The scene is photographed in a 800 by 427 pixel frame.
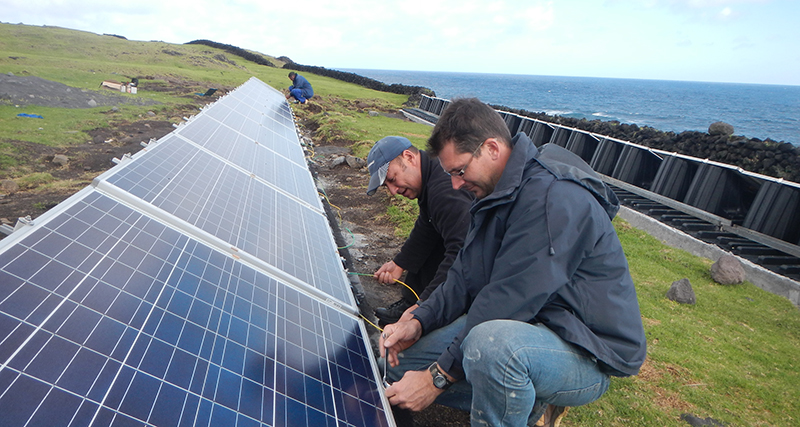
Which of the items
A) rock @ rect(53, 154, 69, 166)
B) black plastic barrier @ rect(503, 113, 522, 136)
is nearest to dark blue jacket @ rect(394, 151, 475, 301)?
rock @ rect(53, 154, 69, 166)

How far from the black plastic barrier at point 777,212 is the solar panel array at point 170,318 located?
978 cm

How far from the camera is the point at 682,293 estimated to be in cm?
677

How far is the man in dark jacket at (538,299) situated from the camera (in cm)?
251

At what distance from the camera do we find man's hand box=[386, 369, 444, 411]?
280cm

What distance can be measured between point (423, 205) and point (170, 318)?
3.06 m

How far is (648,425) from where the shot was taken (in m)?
3.94

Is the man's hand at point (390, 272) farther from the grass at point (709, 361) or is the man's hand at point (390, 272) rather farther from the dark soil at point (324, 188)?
the grass at point (709, 361)

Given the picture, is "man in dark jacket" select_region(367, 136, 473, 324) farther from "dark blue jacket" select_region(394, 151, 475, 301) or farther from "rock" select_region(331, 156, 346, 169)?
"rock" select_region(331, 156, 346, 169)

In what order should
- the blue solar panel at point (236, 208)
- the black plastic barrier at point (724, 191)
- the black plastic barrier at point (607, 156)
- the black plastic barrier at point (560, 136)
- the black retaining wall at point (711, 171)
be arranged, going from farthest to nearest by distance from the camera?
the black plastic barrier at point (560, 136) → the black plastic barrier at point (607, 156) → the black plastic barrier at point (724, 191) → the black retaining wall at point (711, 171) → the blue solar panel at point (236, 208)

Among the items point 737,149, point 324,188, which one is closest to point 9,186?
point 324,188

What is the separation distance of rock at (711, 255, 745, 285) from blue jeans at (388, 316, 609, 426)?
250 inches

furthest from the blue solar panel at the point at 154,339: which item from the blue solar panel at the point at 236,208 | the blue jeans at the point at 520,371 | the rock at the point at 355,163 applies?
the rock at the point at 355,163

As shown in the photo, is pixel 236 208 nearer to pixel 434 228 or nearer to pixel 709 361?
pixel 434 228

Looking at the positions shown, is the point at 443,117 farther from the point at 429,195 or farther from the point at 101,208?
the point at 101,208
